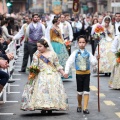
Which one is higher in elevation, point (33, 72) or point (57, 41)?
point (33, 72)

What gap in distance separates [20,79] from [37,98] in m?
6.69

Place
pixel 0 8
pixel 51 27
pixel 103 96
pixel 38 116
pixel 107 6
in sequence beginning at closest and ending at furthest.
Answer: pixel 38 116, pixel 103 96, pixel 51 27, pixel 0 8, pixel 107 6

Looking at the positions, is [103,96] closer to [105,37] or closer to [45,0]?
[105,37]

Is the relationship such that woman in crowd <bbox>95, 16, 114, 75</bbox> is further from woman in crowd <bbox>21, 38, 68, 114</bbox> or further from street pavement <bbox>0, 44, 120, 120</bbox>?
woman in crowd <bbox>21, 38, 68, 114</bbox>

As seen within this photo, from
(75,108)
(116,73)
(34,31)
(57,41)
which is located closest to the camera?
(75,108)

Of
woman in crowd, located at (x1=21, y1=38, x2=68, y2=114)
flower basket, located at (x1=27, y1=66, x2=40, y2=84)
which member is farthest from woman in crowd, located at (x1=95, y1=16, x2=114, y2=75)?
flower basket, located at (x1=27, y1=66, x2=40, y2=84)

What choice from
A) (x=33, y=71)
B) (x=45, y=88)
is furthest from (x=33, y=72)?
(x=45, y=88)

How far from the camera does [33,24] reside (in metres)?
21.0

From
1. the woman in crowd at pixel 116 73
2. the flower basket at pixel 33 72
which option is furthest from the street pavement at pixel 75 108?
the flower basket at pixel 33 72

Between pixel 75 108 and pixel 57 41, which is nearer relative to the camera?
pixel 75 108

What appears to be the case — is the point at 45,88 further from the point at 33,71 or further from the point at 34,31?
the point at 34,31

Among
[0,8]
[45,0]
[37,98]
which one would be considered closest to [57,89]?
[37,98]

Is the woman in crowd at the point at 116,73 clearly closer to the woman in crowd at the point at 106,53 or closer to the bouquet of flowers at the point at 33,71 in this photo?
the woman in crowd at the point at 106,53

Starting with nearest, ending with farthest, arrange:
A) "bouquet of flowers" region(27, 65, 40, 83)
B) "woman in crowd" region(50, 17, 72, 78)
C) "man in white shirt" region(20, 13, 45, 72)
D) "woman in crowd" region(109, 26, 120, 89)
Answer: "bouquet of flowers" region(27, 65, 40, 83), "woman in crowd" region(109, 26, 120, 89), "woman in crowd" region(50, 17, 72, 78), "man in white shirt" region(20, 13, 45, 72)
